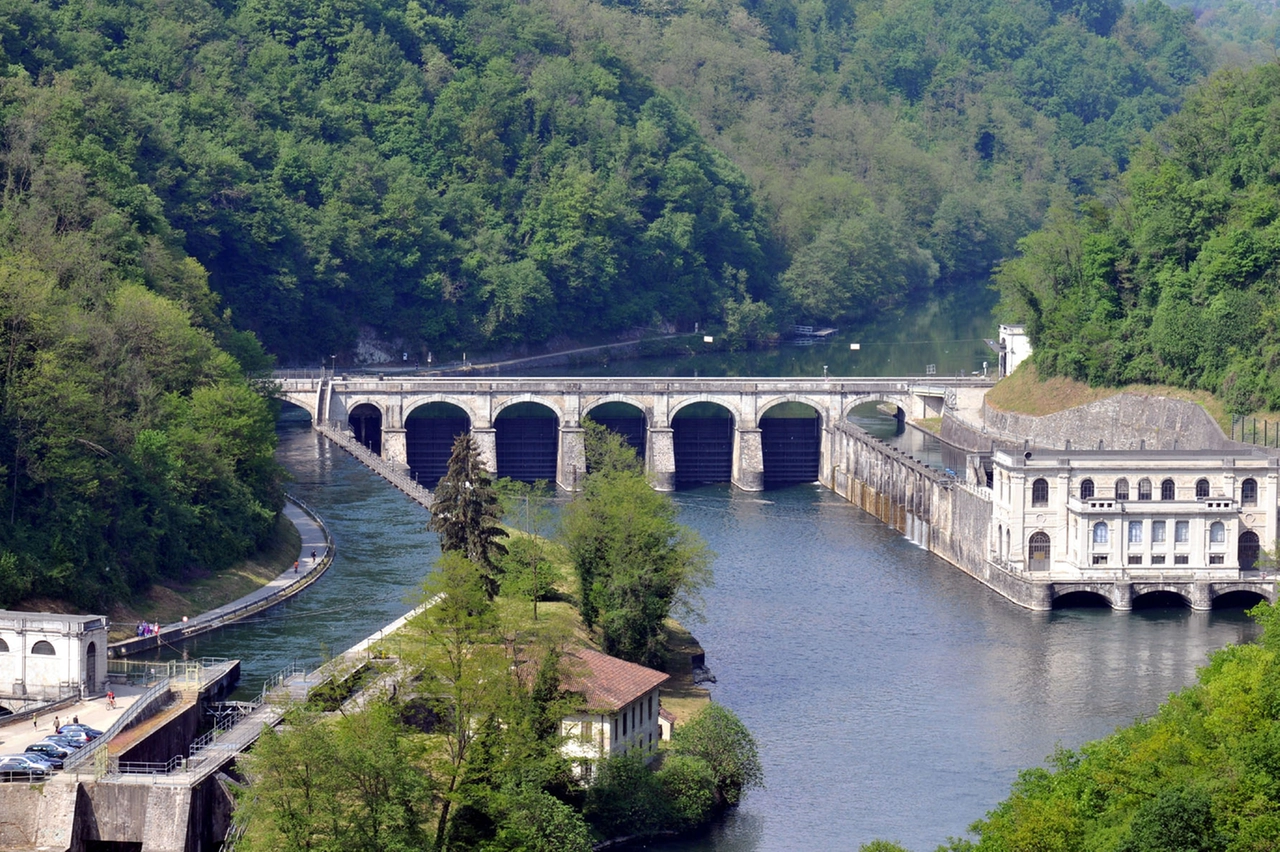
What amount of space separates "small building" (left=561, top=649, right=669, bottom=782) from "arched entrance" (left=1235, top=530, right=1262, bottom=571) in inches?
1738

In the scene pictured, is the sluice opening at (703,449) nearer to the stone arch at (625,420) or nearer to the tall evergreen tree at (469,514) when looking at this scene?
the stone arch at (625,420)

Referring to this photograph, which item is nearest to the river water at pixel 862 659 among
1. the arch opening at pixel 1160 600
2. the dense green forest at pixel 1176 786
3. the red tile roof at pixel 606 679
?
the arch opening at pixel 1160 600

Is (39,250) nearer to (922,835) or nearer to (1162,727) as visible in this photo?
(922,835)

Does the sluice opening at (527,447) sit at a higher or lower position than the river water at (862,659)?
higher

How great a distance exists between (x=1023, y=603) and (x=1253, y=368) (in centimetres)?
2947

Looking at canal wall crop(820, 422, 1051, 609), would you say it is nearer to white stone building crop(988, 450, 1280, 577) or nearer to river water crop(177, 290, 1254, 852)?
river water crop(177, 290, 1254, 852)

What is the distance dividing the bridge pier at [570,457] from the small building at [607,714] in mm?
72872

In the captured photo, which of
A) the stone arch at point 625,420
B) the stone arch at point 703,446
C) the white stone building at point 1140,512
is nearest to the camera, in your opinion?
the white stone building at point 1140,512

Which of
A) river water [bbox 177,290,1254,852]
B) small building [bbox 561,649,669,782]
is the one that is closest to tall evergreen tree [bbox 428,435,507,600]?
river water [bbox 177,290,1254,852]

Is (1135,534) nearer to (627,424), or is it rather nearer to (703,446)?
(703,446)

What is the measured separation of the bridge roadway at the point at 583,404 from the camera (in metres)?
161

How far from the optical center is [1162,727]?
245ft

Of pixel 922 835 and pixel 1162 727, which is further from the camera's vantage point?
pixel 922 835

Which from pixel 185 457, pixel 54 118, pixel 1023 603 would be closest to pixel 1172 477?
pixel 1023 603
